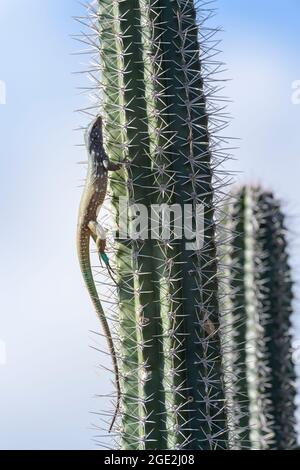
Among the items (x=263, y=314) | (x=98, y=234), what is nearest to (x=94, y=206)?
(x=98, y=234)

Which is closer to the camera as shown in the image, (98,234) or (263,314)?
(98,234)

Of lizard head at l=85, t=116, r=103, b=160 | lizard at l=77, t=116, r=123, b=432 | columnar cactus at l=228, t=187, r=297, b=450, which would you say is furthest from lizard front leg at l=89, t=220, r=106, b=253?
columnar cactus at l=228, t=187, r=297, b=450

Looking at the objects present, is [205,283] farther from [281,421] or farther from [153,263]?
[281,421]

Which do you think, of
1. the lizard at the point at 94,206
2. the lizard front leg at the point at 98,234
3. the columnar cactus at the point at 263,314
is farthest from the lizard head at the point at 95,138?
the columnar cactus at the point at 263,314

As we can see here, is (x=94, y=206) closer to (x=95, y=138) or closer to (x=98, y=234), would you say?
(x=98, y=234)

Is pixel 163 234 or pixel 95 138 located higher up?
pixel 95 138
